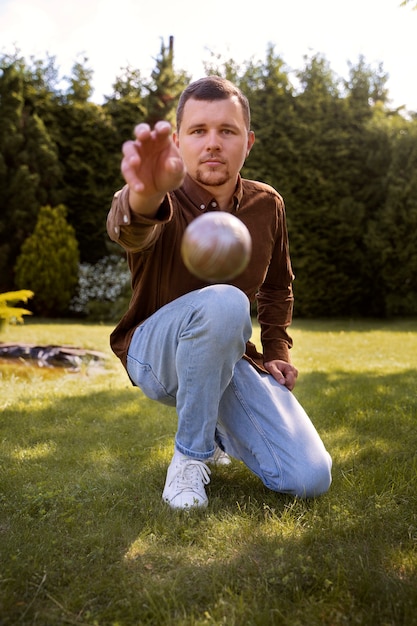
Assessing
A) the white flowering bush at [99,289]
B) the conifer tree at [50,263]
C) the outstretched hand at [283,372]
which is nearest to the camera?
the outstretched hand at [283,372]

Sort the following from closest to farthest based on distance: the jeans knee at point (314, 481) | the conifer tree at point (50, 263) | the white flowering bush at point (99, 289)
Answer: the jeans knee at point (314, 481) < the conifer tree at point (50, 263) < the white flowering bush at point (99, 289)

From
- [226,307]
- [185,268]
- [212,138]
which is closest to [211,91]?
[212,138]

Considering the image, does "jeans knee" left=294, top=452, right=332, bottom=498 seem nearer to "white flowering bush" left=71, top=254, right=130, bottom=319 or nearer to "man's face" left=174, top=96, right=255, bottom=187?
"man's face" left=174, top=96, right=255, bottom=187

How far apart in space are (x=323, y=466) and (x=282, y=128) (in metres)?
10.6

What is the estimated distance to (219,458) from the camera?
9.07ft

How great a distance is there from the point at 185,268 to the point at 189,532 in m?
0.97

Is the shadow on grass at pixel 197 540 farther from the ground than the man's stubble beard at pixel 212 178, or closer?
closer

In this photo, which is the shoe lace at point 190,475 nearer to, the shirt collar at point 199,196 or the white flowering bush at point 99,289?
the shirt collar at point 199,196

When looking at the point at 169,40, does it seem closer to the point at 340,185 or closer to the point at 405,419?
the point at 340,185

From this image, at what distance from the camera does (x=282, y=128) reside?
12.0 m

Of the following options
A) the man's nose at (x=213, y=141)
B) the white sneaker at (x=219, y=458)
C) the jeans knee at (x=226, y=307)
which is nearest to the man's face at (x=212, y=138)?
the man's nose at (x=213, y=141)

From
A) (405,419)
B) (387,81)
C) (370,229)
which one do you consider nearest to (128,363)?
(405,419)

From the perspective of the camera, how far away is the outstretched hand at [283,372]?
2.61 metres

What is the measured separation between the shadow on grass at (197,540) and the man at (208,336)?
0.16 m
